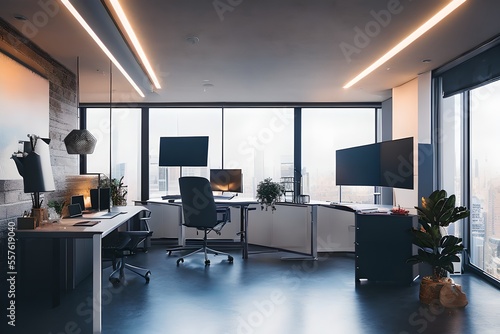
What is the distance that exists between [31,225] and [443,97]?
509 centimetres

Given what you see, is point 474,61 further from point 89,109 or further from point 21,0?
point 89,109

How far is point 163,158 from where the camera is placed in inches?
253

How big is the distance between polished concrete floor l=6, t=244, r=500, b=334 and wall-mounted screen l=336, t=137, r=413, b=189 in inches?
51.4

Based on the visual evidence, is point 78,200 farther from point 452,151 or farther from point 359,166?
point 452,151

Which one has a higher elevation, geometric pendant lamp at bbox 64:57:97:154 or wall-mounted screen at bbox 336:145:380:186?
geometric pendant lamp at bbox 64:57:97:154

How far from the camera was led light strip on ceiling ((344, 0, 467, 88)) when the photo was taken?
3076 mm

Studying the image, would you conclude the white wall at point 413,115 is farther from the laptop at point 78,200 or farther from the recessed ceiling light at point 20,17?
the recessed ceiling light at point 20,17

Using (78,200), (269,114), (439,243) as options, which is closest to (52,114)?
(78,200)

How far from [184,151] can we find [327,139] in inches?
107

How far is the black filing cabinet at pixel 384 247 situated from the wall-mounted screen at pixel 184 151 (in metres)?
2.96

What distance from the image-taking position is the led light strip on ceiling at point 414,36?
3.08 meters

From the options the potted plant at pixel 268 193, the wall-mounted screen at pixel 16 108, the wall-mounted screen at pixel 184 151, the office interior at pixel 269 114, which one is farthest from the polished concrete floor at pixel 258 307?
the wall-mounted screen at pixel 184 151

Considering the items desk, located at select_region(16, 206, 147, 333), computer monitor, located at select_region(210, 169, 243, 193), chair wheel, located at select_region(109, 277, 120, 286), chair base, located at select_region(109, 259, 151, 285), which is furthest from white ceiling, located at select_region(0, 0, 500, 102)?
chair wheel, located at select_region(109, 277, 120, 286)

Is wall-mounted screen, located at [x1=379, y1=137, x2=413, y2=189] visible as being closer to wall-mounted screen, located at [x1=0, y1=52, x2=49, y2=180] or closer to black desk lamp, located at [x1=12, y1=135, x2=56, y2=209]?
black desk lamp, located at [x1=12, y1=135, x2=56, y2=209]
